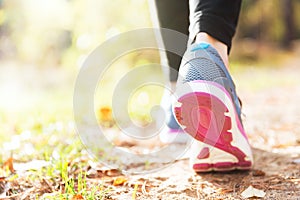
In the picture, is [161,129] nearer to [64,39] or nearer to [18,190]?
[18,190]

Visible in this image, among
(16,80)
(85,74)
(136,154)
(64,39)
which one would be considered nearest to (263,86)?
(85,74)

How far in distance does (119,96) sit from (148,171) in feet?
5.20

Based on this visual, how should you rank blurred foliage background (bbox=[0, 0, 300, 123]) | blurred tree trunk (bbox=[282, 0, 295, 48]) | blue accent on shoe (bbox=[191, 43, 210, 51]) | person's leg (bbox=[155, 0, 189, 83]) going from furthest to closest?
blurred tree trunk (bbox=[282, 0, 295, 48])
blurred foliage background (bbox=[0, 0, 300, 123])
person's leg (bbox=[155, 0, 189, 83])
blue accent on shoe (bbox=[191, 43, 210, 51])

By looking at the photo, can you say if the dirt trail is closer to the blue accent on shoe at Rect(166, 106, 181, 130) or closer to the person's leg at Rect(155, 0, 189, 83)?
the blue accent on shoe at Rect(166, 106, 181, 130)

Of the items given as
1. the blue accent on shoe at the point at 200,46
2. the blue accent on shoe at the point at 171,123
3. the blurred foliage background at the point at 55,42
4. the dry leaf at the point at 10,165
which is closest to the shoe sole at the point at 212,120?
the blue accent on shoe at the point at 200,46

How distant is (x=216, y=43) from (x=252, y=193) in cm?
40

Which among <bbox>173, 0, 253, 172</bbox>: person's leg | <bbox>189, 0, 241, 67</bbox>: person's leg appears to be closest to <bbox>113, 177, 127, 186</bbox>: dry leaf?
<bbox>173, 0, 253, 172</bbox>: person's leg

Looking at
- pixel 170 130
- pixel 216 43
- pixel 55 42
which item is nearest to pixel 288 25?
pixel 55 42

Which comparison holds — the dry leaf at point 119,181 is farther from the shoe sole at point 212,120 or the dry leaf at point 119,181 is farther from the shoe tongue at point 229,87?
the shoe tongue at point 229,87

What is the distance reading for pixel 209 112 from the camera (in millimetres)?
1053

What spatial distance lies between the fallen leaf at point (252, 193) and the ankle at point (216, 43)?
1.12 feet

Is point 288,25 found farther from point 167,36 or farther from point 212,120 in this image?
point 212,120

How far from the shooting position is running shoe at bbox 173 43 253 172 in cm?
103

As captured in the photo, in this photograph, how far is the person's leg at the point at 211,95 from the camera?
3.41 feet
